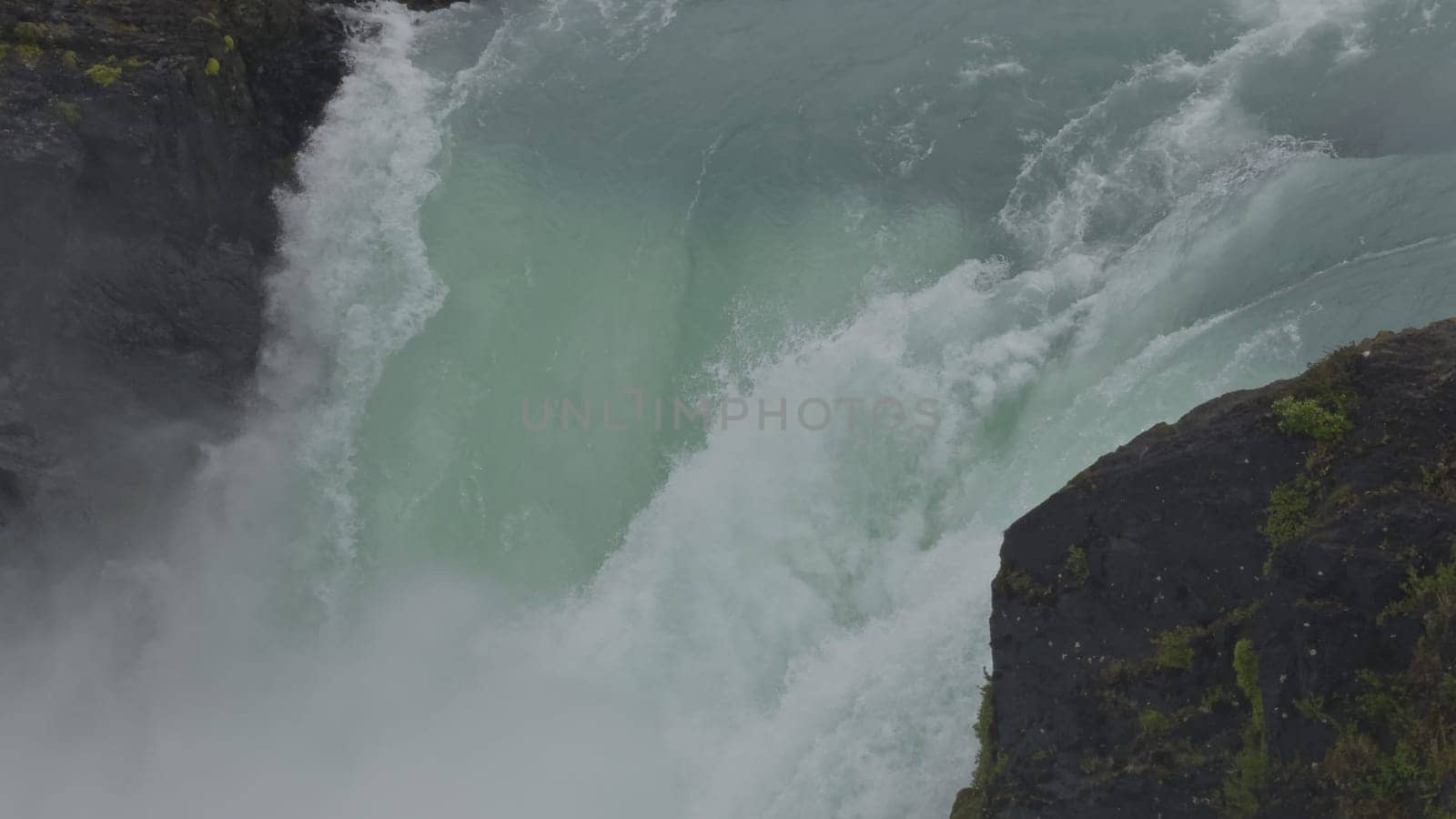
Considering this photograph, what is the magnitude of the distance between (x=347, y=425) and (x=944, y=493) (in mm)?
13969

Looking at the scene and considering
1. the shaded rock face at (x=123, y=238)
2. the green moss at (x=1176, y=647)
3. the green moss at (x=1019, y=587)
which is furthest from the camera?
the shaded rock face at (x=123, y=238)

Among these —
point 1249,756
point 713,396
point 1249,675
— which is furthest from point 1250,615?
point 713,396

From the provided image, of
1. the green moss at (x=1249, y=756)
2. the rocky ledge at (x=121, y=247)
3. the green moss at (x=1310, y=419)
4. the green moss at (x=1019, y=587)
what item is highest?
the rocky ledge at (x=121, y=247)

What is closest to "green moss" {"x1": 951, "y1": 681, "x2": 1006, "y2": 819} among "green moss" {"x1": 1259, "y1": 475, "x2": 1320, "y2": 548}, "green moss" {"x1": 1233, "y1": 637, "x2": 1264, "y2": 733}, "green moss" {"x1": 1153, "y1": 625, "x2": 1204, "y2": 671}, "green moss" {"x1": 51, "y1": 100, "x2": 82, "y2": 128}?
"green moss" {"x1": 1153, "y1": 625, "x2": 1204, "y2": 671}

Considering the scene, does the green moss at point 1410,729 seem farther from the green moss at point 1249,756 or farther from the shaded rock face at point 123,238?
the shaded rock face at point 123,238

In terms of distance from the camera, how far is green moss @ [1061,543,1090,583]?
14469mm

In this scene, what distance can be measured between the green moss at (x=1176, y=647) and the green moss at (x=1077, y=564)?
1293mm

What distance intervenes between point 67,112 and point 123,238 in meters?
2.83

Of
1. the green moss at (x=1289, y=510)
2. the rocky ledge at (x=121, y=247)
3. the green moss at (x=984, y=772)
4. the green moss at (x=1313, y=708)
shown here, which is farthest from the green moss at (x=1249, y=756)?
the rocky ledge at (x=121, y=247)

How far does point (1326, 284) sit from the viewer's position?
20.9 m

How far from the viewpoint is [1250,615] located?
1292cm

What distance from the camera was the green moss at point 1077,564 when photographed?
14.5m

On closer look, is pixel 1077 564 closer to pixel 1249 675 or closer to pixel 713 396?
pixel 1249 675

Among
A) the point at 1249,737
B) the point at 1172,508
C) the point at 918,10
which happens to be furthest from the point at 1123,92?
the point at 1249,737
